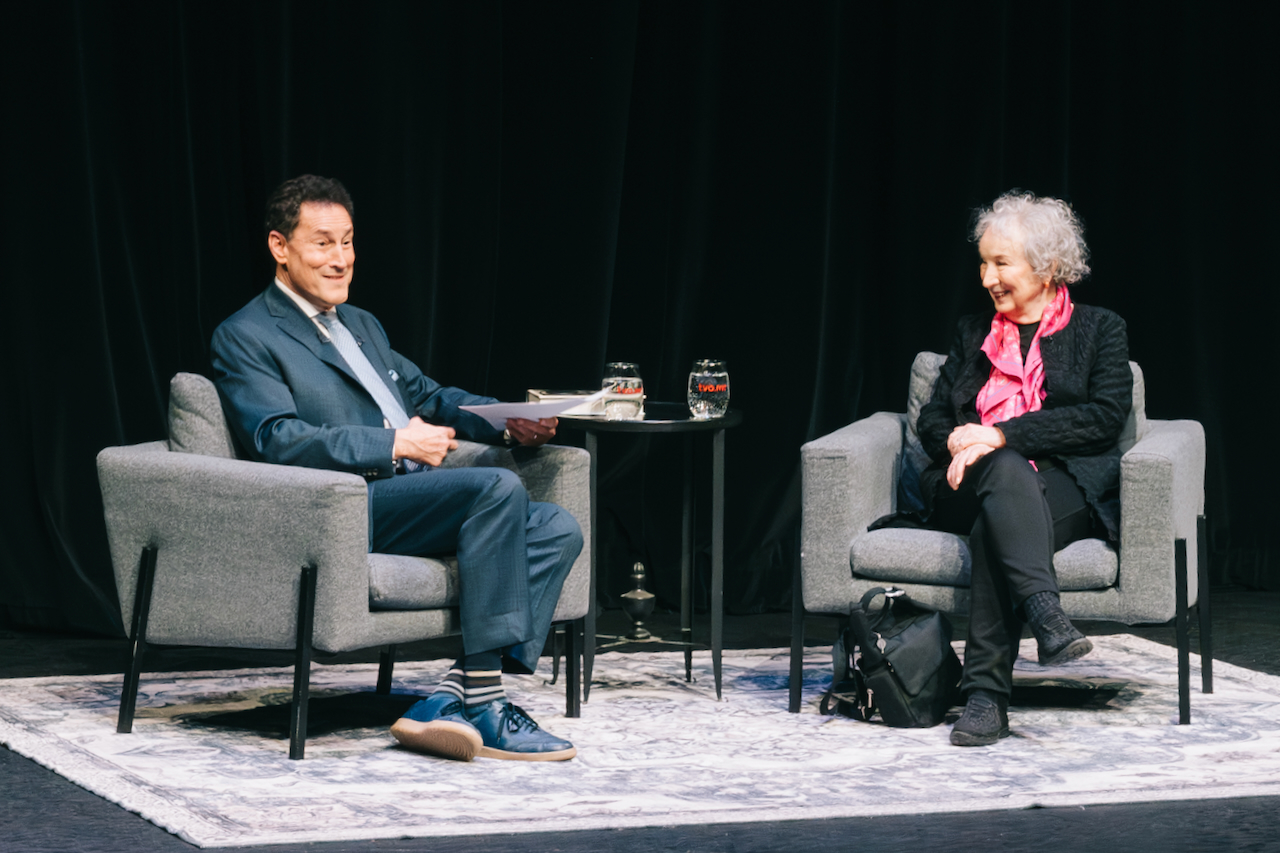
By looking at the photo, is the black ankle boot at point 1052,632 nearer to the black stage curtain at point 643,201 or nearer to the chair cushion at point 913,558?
the chair cushion at point 913,558

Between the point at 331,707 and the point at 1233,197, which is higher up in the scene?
the point at 1233,197

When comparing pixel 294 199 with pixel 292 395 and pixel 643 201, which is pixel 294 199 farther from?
pixel 643 201

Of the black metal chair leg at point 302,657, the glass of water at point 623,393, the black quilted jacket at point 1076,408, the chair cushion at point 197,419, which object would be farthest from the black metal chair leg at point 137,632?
the black quilted jacket at point 1076,408

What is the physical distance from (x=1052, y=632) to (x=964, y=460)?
44 centimetres

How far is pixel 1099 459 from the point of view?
3703mm

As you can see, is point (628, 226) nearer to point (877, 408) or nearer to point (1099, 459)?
point (877, 408)

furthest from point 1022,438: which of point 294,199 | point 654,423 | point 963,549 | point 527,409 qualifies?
point 294,199

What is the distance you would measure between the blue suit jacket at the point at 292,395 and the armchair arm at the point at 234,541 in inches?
3.4

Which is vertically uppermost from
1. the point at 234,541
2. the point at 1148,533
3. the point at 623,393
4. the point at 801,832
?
the point at 623,393

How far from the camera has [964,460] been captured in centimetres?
361

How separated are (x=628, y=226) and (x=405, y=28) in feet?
2.83

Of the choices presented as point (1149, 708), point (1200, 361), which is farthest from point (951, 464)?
point (1200, 361)

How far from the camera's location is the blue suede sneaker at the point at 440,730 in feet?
10.4

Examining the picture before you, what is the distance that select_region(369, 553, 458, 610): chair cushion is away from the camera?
3.21 meters
